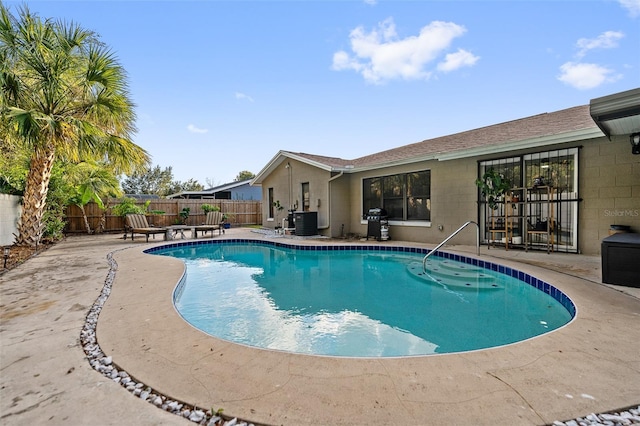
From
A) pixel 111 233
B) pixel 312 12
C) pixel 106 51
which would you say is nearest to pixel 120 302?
pixel 106 51

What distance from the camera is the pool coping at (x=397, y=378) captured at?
5.88 feet

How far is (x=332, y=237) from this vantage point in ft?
39.4

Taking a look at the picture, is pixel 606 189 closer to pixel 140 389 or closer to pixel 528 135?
pixel 528 135

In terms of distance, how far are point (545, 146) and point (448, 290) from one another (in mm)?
4796

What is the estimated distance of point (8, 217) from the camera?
8.74m

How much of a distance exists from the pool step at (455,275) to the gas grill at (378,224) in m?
3.12

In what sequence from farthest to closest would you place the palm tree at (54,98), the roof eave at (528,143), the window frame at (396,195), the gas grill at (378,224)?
the gas grill at (378,224)
the window frame at (396,195)
the palm tree at (54,98)
the roof eave at (528,143)

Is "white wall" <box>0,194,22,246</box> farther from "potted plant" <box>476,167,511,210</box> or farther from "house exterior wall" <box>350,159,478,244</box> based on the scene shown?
"potted plant" <box>476,167,511,210</box>

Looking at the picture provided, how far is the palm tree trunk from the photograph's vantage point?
28.0 ft

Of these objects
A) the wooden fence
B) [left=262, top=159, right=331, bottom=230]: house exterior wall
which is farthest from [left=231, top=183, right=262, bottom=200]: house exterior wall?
[left=262, top=159, right=331, bottom=230]: house exterior wall

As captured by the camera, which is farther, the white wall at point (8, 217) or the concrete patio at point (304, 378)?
the white wall at point (8, 217)

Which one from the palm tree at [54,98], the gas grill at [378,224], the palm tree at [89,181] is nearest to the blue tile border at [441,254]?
the gas grill at [378,224]

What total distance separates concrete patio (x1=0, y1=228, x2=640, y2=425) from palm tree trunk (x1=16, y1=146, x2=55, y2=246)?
7.08 metres

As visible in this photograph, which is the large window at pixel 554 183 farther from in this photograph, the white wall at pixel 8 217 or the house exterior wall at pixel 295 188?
the white wall at pixel 8 217
